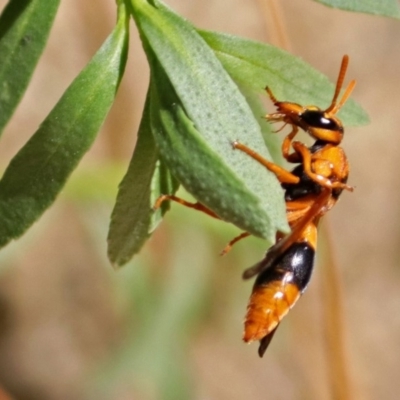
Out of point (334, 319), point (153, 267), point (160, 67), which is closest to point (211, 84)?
point (160, 67)

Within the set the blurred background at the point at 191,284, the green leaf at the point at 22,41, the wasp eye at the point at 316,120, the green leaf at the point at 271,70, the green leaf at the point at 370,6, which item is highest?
the green leaf at the point at 370,6

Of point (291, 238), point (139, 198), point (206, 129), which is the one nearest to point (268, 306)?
point (291, 238)

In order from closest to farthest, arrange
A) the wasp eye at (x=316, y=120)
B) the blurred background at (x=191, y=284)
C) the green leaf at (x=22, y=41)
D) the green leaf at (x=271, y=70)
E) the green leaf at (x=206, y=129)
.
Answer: the green leaf at (x=206, y=129) < the green leaf at (x=22, y=41) < the green leaf at (x=271, y=70) < the wasp eye at (x=316, y=120) < the blurred background at (x=191, y=284)

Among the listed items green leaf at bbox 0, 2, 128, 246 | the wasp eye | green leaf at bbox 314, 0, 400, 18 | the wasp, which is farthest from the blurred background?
green leaf at bbox 0, 2, 128, 246

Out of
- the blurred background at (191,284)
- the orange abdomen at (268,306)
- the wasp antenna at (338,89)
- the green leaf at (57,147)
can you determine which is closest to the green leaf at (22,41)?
the green leaf at (57,147)

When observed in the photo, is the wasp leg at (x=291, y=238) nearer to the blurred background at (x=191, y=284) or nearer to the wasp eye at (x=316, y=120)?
the wasp eye at (x=316, y=120)

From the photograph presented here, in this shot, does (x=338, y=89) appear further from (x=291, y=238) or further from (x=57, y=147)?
(x=57, y=147)

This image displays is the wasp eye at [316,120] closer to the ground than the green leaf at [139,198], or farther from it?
farther from it
